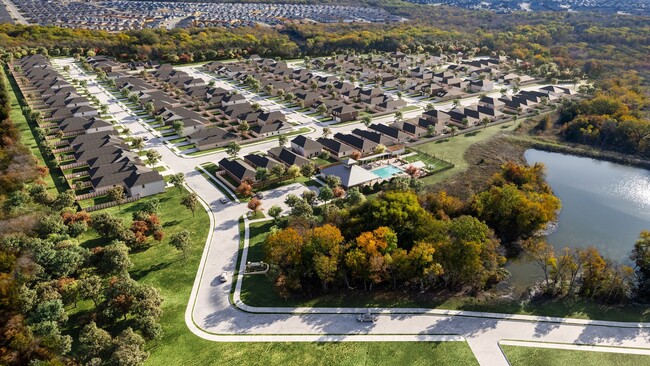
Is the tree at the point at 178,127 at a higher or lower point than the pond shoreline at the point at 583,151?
lower

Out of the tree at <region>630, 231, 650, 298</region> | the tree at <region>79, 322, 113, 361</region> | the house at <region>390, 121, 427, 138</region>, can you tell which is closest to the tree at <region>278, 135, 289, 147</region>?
the house at <region>390, 121, 427, 138</region>

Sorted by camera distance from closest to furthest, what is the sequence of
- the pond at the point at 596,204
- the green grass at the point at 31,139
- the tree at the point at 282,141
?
the pond at the point at 596,204 → the green grass at the point at 31,139 → the tree at the point at 282,141

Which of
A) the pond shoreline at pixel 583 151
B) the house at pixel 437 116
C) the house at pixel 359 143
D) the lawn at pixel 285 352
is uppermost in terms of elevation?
the house at pixel 437 116

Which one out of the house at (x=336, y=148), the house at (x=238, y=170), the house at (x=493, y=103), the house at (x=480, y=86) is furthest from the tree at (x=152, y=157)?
the house at (x=480, y=86)

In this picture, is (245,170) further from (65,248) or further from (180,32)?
(180,32)

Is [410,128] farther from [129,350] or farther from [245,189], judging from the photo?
[129,350]

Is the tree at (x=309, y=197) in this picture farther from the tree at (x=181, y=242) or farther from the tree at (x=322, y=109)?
the tree at (x=322, y=109)
